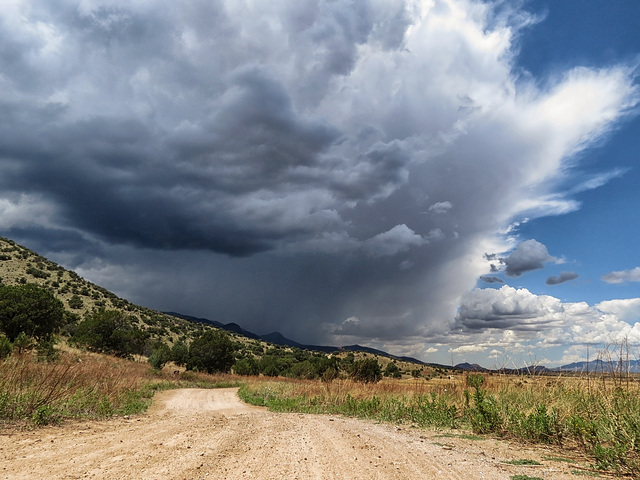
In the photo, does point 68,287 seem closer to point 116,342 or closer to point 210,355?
point 116,342

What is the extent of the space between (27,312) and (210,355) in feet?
74.6

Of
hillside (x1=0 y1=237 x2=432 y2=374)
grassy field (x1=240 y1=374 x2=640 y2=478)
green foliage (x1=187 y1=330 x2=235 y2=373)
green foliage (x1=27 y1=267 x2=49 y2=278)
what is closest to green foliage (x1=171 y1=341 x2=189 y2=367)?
green foliage (x1=187 y1=330 x2=235 y2=373)

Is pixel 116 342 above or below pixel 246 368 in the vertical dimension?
above

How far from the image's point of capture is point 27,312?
32.8m

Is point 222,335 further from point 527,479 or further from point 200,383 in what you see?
point 527,479

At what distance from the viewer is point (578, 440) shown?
8.24 m

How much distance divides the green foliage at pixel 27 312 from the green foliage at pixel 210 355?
18.5 m

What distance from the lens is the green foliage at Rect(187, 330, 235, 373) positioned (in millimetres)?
50562

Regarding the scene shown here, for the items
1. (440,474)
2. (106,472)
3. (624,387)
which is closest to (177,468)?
(106,472)

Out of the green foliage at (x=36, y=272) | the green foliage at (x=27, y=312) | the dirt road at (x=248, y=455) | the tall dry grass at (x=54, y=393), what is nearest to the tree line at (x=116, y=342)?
the green foliage at (x=27, y=312)

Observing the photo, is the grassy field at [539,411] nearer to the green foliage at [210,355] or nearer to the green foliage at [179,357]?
the green foliage at [210,355]

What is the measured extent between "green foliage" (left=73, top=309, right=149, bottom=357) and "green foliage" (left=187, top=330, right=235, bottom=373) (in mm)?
7383

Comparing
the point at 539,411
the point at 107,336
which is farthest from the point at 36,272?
the point at 539,411

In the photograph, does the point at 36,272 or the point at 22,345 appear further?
the point at 36,272
